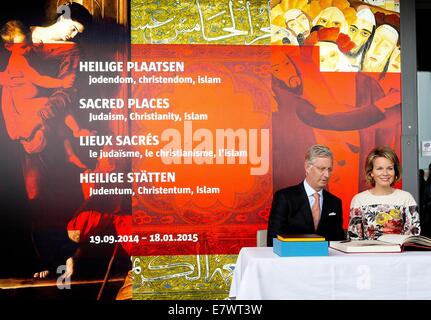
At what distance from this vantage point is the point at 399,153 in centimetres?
602

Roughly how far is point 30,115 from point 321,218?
115 inches

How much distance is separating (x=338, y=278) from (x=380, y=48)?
3302 millimetres

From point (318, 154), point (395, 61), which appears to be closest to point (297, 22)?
point (395, 61)

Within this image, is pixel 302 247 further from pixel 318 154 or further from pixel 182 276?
pixel 182 276

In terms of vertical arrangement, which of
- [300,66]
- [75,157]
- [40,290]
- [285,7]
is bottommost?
[40,290]

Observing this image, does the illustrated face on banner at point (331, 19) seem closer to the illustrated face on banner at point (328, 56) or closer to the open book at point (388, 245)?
the illustrated face on banner at point (328, 56)

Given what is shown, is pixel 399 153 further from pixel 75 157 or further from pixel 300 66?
pixel 75 157

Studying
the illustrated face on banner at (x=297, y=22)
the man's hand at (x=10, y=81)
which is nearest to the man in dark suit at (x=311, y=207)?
the illustrated face on banner at (x=297, y=22)

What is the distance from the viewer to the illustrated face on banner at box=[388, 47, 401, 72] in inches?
237

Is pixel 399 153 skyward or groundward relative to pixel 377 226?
skyward

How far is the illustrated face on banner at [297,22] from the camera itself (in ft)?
19.5

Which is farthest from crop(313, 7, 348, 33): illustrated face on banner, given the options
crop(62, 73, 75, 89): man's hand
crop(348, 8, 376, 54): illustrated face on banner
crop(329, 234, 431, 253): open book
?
crop(329, 234, 431, 253): open book

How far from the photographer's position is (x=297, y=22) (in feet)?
19.6
